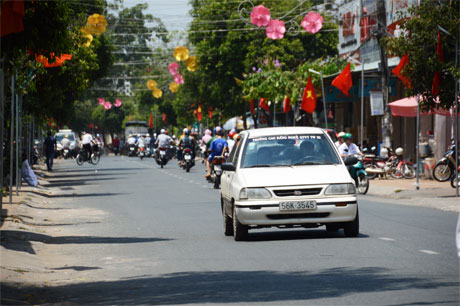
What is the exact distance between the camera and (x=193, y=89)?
77.1 meters

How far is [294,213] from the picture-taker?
47.6 ft

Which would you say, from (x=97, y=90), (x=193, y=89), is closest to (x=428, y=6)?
(x=193, y=89)

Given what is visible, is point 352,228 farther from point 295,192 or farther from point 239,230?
point 239,230

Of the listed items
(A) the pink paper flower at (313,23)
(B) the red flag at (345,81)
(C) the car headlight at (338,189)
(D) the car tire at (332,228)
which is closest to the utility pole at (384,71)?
(B) the red flag at (345,81)

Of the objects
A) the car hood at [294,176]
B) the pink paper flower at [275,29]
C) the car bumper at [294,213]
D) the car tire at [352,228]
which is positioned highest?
the pink paper flower at [275,29]

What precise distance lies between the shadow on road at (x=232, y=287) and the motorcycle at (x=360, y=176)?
1686cm

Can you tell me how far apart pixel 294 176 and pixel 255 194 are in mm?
620

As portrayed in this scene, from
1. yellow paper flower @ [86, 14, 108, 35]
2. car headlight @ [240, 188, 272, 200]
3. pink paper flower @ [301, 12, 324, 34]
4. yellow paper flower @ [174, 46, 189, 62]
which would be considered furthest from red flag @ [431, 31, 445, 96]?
yellow paper flower @ [174, 46, 189, 62]

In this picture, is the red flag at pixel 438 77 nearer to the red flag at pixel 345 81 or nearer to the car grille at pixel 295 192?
the car grille at pixel 295 192

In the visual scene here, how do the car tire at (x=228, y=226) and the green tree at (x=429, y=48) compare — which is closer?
the car tire at (x=228, y=226)

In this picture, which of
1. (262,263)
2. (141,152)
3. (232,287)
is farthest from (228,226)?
(141,152)

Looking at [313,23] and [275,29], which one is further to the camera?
[275,29]

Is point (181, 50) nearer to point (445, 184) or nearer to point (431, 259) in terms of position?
point (445, 184)

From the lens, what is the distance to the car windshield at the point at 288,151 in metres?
15.4
